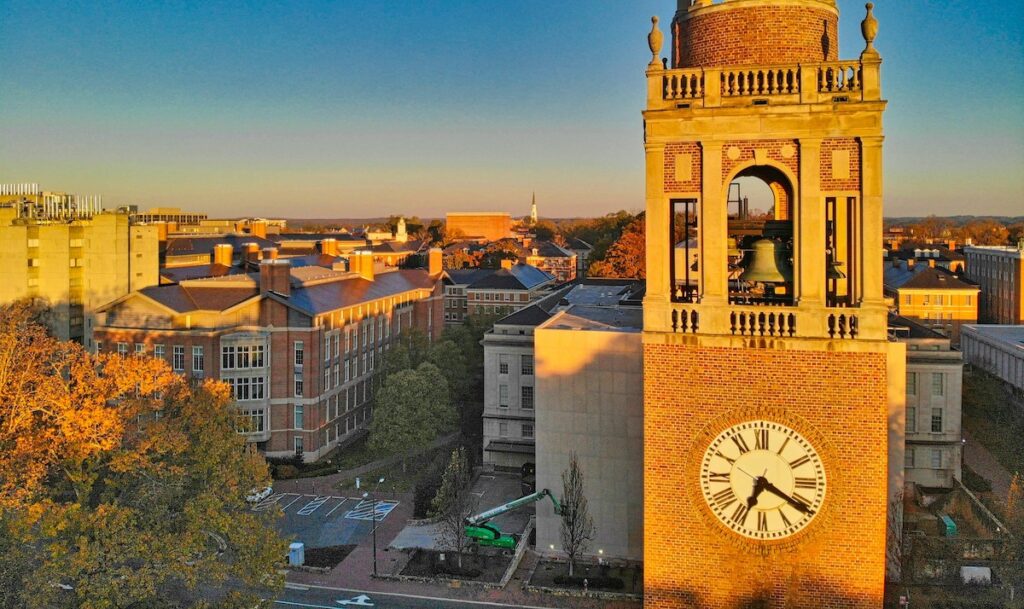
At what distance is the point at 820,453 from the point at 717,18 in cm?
935

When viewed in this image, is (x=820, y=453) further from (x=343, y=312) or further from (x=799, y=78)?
(x=343, y=312)

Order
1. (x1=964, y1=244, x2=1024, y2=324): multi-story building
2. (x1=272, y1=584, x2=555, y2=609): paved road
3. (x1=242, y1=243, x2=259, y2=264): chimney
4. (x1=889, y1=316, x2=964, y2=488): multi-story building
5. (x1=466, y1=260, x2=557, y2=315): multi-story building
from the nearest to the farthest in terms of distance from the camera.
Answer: (x1=272, y1=584, x2=555, y2=609): paved road, (x1=889, y1=316, x2=964, y2=488): multi-story building, (x1=242, y1=243, x2=259, y2=264): chimney, (x1=964, y1=244, x2=1024, y2=324): multi-story building, (x1=466, y1=260, x2=557, y2=315): multi-story building

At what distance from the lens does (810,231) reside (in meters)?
16.4

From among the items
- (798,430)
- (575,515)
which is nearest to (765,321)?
(798,430)

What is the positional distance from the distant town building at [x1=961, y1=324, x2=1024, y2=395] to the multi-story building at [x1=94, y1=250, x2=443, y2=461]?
50467 millimetres

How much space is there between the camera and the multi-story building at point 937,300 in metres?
86.3

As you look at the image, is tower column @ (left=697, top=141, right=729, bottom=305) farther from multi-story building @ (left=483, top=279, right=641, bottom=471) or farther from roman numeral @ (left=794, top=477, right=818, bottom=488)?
multi-story building @ (left=483, top=279, right=641, bottom=471)

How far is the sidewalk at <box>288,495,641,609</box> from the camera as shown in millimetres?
32812

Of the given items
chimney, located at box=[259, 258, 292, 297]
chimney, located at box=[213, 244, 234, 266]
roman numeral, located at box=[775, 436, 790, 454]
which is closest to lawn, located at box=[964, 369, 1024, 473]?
roman numeral, located at box=[775, 436, 790, 454]

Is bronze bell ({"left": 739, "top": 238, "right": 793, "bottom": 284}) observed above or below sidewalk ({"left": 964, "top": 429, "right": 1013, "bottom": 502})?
above

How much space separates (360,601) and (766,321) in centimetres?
2458

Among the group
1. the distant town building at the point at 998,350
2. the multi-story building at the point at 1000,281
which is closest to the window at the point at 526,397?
the distant town building at the point at 998,350

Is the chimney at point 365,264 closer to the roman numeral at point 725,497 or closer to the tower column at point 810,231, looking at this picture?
the roman numeral at point 725,497

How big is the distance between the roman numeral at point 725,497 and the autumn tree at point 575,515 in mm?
17046
